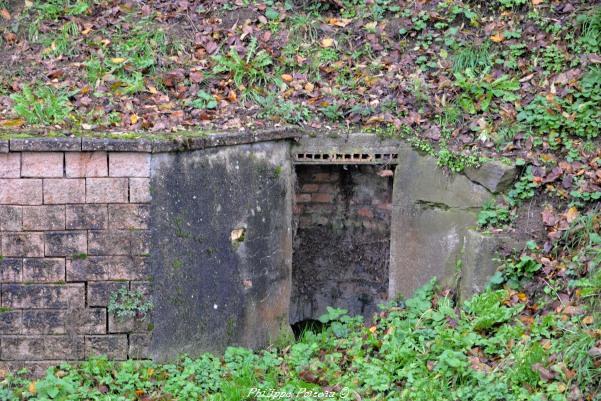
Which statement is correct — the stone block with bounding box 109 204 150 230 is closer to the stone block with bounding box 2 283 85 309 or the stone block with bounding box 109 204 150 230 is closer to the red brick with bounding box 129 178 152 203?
the red brick with bounding box 129 178 152 203

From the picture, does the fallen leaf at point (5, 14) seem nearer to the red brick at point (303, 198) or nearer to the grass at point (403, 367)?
the red brick at point (303, 198)

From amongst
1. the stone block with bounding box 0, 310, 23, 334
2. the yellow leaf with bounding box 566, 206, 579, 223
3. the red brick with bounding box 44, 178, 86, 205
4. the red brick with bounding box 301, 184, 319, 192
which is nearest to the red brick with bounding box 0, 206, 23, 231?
the red brick with bounding box 44, 178, 86, 205

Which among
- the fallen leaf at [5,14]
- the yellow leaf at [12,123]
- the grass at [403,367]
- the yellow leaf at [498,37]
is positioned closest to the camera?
the grass at [403,367]

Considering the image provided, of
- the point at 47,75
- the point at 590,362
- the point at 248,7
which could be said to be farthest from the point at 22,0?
the point at 590,362

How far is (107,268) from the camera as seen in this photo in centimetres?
575

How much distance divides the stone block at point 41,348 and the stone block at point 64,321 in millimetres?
55

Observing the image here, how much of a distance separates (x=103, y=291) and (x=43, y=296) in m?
0.45

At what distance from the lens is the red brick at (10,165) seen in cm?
558

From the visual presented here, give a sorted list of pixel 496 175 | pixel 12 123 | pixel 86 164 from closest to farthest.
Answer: pixel 86 164, pixel 12 123, pixel 496 175

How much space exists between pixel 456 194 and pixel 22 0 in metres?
5.23

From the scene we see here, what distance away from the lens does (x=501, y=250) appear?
5910 mm

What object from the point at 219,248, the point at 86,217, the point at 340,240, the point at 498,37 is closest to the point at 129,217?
the point at 86,217

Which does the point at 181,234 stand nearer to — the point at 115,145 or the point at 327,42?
the point at 115,145

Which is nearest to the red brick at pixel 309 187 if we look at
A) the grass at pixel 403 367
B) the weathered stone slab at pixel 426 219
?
the weathered stone slab at pixel 426 219
